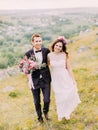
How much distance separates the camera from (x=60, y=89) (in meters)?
9.18

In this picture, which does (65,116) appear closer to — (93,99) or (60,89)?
(60,89)

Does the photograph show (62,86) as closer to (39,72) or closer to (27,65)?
(39,72)

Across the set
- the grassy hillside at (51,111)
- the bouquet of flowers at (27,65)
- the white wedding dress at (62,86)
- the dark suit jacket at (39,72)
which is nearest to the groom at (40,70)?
the dark suit jacket at (39,72)

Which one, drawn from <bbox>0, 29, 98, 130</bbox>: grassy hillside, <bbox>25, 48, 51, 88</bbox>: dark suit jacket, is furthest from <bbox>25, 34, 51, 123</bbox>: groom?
<bbox>0, 29, 98, 130</bbox>: grassy hillside

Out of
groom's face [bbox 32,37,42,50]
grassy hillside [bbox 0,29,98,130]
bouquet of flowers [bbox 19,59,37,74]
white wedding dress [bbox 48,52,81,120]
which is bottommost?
grassy hillside [bbox 0,29,98,130]

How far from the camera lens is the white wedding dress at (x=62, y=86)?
9.06 m

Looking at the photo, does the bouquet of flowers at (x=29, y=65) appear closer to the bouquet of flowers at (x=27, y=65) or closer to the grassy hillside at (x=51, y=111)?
the bouquet of flowers at (x=27, y=65)

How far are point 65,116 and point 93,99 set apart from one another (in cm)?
213

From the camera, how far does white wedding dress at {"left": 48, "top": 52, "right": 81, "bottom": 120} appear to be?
29.7 ft

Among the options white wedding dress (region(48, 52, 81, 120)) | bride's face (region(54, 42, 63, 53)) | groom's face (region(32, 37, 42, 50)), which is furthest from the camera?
white wedding dress (region(48, 52, 81, 120))

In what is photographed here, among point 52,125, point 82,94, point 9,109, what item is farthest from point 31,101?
point 52,125

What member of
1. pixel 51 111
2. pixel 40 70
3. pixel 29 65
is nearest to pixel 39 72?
pixel 40 70

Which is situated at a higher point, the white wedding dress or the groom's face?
the groom's face

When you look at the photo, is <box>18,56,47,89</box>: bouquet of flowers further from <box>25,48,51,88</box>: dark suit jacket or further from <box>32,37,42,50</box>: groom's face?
<box>32,37,42,50</box>: groom's face
